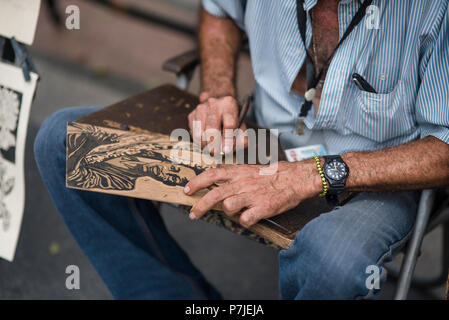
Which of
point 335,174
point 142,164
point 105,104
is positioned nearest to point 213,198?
point 142,164

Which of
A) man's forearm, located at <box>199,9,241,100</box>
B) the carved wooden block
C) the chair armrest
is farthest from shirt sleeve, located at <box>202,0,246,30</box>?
the carved wooden block

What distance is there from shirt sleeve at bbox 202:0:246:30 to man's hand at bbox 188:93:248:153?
1.06ft

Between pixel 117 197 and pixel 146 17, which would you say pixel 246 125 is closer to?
pixel 117 197

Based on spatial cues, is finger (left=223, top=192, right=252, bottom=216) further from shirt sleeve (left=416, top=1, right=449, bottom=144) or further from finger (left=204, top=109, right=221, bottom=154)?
shirt sleeve (left=416, top=1, right=449, bottom=144)

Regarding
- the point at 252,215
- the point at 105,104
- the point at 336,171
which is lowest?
the point at 252,215

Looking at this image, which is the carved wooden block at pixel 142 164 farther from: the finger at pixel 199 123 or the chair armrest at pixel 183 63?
the chair armrest at pixel 183 63

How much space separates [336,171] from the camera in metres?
Result: 1.07

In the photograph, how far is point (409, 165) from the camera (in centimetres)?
108

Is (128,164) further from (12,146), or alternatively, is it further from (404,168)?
(404,168)

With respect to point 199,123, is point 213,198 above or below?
below

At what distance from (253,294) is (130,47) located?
7.16 feet

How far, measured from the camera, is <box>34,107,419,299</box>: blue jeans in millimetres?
941

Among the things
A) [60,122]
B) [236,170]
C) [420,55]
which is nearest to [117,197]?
[60,122]

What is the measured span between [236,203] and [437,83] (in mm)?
572
